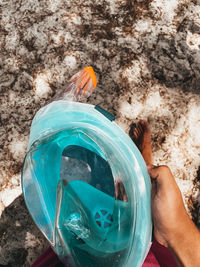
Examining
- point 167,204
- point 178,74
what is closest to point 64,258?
point 167,204

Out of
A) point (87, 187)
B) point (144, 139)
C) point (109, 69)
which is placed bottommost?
point (87, 187)

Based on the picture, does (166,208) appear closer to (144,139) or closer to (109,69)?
(144,139)

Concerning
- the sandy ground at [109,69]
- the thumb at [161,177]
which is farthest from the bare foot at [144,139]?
the thumb at [161,177]

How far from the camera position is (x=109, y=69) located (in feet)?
4.52

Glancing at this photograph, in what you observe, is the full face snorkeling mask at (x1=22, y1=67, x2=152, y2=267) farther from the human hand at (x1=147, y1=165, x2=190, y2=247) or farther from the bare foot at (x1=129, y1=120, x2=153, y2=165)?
the bare foot at (x1=129, y1=120, x2=153, y2=165)

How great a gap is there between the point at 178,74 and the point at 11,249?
1.35m

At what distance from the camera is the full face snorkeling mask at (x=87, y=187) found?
35.5 inches

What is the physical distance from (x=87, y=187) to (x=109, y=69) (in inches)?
26.8

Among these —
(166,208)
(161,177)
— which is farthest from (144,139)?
(166,208)

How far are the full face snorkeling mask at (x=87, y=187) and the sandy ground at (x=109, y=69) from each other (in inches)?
13.6

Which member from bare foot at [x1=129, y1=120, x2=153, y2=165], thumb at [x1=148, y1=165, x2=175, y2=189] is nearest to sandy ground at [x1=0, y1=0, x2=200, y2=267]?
bare foot at [x1=129, y1=120, x2=153, y2=165]

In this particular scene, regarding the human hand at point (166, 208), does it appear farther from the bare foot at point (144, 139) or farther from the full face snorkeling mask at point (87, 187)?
the bare foot at point (144, 139)

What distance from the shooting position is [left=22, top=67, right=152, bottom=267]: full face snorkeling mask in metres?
0.90

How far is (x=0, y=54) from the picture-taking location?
1.41m
